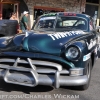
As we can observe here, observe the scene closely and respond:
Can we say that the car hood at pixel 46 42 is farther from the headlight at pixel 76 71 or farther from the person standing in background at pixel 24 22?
the person standing in background at pixel 24 22

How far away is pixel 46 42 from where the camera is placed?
13.4 feet

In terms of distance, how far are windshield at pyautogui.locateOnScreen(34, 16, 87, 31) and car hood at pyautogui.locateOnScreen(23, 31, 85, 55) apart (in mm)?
1178

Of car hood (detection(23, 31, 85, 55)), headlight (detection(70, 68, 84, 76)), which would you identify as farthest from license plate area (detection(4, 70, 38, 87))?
headlight (detection(70, 68, 84, 76))

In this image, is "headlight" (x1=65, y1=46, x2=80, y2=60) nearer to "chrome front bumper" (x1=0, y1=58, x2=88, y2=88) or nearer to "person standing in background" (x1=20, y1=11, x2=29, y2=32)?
"chrome front bumper" (x1=0, y1=58, x2=88, y2=88)

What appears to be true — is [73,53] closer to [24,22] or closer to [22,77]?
[22,77]

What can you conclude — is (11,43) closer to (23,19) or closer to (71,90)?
(71,90)

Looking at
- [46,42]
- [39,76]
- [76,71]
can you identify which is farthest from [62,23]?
[39,76]

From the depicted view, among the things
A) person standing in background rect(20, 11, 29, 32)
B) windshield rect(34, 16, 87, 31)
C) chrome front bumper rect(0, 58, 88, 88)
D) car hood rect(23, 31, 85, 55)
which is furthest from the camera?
person standing in background rect(20, 11, 29, 32)

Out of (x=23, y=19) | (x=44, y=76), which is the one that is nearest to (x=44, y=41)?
(x=44, y=76)

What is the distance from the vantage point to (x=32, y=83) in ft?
12.5

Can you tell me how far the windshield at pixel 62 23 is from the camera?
5477mm

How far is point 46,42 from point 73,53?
1.76 feet

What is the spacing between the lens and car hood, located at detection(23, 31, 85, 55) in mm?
3969

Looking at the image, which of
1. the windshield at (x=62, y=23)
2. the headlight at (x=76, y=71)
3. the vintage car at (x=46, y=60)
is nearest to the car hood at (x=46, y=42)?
the vintage car at (x=46, y=60)
